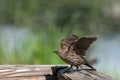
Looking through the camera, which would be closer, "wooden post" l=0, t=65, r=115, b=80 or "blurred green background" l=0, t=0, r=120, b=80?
"wooden post" l=0, t=65, r=115, b=80

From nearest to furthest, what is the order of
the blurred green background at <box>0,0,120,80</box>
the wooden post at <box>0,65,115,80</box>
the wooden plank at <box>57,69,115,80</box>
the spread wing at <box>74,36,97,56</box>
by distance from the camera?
the wooden plank at <box>57,69,115,80</box> → the spread wing at <box>74,36,97,56</box> → the wooden post at <box>0,65,115,80</box> → the blurred green background at <box>0,0,120,80</box>

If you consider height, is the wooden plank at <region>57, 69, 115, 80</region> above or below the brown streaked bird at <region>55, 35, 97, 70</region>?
below

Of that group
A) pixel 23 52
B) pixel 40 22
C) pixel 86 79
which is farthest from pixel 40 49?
pixel 40 22

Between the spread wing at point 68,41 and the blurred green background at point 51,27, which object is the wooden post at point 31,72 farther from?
the blurred green background at point 51,27

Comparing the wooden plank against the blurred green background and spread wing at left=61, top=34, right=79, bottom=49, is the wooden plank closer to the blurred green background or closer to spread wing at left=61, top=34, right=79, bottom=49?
spread wing at left=61, top=34, right=79, bottom=49

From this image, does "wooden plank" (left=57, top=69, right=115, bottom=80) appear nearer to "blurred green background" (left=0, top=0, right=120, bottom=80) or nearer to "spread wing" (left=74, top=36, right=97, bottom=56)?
"spread wing" (left=74, top=36, right=97, bottom=56)

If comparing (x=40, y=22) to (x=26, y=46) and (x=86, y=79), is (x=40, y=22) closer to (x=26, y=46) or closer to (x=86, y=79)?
(x=26, y=46)

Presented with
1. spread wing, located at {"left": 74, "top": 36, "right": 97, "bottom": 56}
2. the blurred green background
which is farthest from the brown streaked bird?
the blurred green background

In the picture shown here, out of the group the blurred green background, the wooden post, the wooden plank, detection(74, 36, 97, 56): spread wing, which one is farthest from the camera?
the blurred green background
